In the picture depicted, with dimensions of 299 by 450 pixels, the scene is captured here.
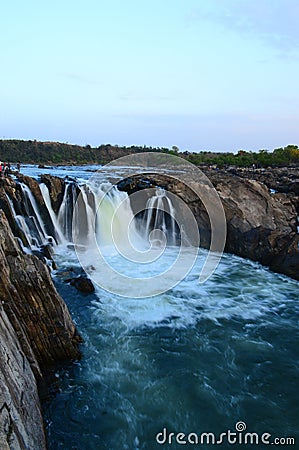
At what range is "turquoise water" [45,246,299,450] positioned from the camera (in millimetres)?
4777

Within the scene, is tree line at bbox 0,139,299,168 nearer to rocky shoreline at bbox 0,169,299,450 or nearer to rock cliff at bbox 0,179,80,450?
rocky shoreline at bbox 0,169,299,450

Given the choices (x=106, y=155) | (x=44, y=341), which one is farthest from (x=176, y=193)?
(x=106, y=155)

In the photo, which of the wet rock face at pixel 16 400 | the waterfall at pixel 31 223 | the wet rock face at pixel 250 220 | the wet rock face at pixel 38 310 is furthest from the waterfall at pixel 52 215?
the wet rock face at pixel 16 400

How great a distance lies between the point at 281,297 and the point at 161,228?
6.57m

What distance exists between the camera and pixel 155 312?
8141 millimetres

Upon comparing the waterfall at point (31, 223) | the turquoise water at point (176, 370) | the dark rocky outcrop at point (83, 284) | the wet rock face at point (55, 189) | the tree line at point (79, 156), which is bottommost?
the turquoise water at point (176, 370)

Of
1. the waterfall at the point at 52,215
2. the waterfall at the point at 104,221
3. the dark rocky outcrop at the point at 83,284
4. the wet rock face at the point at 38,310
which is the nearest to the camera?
the wet rock face at the point at 38,310

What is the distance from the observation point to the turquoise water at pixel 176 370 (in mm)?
4777

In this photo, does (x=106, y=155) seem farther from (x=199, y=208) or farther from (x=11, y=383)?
(x=11, y=383)

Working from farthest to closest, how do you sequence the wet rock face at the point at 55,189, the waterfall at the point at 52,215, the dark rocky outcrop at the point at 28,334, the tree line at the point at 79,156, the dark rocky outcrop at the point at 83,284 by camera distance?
the tree line at the point at 79,156, the wet rock face at the point at 55,189, the waterfall at the point at 52,215, the dark rocky outcrop at the point at 83,284, the dark rocky outcrop at the point at 28,334

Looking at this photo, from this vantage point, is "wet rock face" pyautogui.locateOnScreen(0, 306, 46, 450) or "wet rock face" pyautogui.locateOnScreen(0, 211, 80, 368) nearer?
"wet rock face" pyautogui.locateOnScreen(0, 306, 46, 450)

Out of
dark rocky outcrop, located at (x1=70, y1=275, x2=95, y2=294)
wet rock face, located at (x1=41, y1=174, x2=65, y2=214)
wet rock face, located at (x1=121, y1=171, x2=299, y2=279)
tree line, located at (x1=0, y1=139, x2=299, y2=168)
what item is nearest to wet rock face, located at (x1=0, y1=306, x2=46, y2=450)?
dark rocky outcrop, located at (x1=70, y1=275, x2=95, y2=294)

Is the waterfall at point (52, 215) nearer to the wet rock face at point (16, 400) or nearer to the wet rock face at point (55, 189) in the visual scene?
the wet rock face at point (55, 189)

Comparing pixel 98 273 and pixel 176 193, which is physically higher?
pixel 176 193
